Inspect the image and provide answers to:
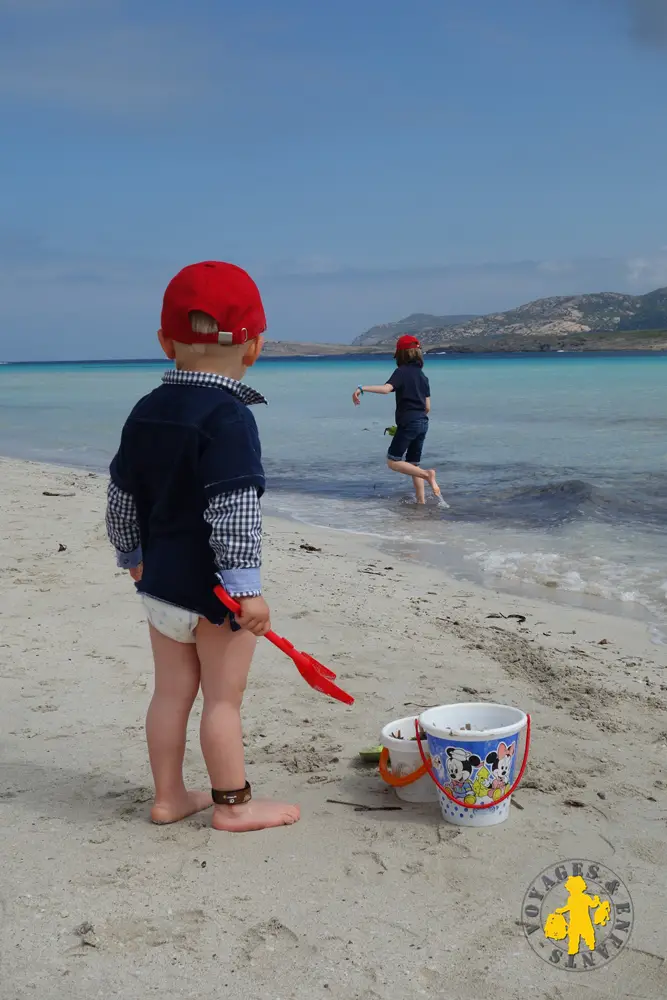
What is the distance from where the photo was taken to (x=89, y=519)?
25.3 ft

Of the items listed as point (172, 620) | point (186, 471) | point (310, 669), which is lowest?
point (310, 669)

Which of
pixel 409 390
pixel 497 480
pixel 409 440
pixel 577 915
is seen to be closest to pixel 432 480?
pixel 409 440

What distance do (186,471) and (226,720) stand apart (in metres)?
0.76

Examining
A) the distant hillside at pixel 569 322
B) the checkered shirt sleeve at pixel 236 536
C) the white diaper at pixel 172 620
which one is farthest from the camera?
the distant hillside at pixel 569 322

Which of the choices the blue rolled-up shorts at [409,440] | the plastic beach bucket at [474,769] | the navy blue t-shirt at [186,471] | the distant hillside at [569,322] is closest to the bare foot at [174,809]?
the navy blue t-shirt at [186,471]

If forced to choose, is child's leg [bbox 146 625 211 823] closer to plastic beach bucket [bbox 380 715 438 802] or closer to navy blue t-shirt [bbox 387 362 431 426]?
plastic beach bucket [bbox 380 715 438 802]

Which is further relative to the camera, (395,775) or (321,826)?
(395,775)

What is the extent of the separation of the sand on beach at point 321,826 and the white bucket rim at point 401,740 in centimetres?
18

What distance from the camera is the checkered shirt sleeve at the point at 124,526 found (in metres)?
2.88

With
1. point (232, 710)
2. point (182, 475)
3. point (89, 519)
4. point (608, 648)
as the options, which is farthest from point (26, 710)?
point (89, 519)

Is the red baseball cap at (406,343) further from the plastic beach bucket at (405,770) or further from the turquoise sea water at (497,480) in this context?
the plastic beach bucket at (405,770)

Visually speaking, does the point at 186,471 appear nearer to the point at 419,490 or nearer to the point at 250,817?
the point at 250,817

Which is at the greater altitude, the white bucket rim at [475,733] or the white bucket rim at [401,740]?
the white bucket rim at [475,733]

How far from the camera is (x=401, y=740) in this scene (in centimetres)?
305
